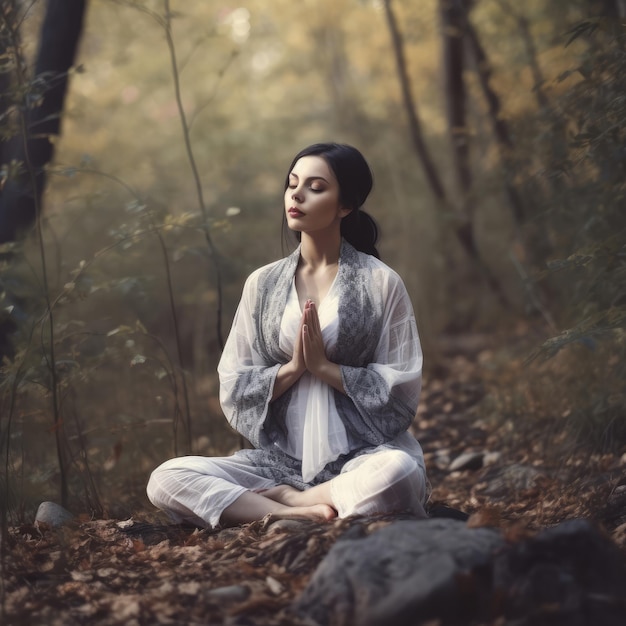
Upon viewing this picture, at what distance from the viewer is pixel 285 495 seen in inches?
125

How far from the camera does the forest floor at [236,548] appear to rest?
241 centimetres

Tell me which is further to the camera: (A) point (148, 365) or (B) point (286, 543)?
(A) point (148, 365)

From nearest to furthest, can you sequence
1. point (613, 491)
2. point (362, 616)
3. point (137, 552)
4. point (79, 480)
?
point (362, 616), point (137, 552), point (613, 491), point (79, 480)

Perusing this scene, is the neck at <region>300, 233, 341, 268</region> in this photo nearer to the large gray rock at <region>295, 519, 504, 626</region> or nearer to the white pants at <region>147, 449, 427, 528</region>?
the white pants at <region>147, 449, 427, 528</region>

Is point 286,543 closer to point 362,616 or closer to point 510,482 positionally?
point 362,616

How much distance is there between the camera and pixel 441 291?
28.6ft

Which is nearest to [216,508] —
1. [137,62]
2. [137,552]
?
[137,552]

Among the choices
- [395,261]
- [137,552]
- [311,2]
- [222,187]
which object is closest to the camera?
[137,552]

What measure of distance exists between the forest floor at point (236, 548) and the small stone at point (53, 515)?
0.23 feet

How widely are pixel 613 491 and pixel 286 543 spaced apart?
1449 millimetres

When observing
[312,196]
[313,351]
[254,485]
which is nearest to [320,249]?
[312,196]

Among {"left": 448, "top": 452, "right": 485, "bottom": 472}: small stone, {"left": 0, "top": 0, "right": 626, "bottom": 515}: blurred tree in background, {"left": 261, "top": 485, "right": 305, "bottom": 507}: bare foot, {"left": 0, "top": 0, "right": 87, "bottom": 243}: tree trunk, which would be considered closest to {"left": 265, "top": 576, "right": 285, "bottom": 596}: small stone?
{"left": 261, "top": 485, "right": 305, "bottom": 507}: bare foot

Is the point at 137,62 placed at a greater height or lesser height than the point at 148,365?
greater

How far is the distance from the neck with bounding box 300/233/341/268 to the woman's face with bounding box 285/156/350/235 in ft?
0.36
